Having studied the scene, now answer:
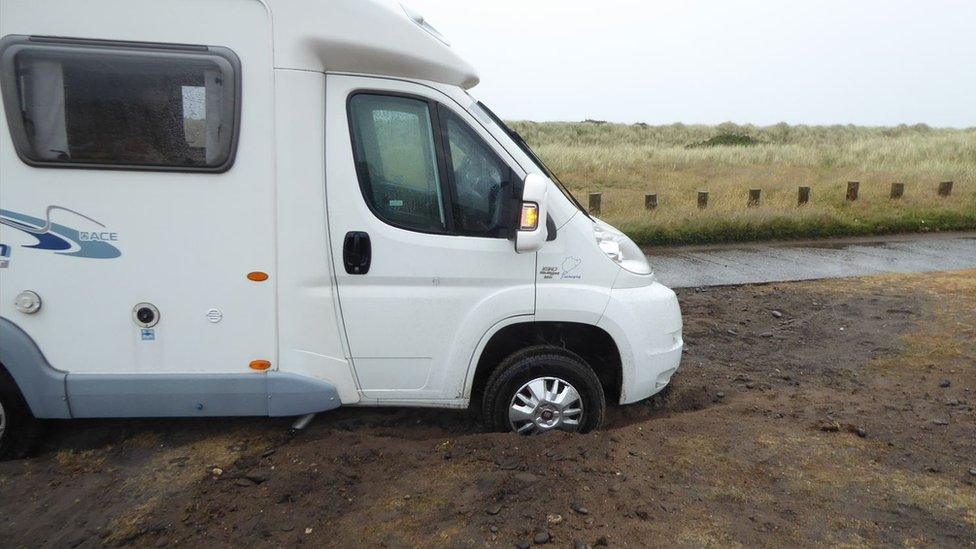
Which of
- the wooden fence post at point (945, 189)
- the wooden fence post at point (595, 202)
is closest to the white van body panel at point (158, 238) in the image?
the wooden fence post at point (595, 202)

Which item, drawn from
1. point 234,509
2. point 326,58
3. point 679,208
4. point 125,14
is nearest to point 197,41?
point 125,14

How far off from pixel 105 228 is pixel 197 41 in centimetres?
112

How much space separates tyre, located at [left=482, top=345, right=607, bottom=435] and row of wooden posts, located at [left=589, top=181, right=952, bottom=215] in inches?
390

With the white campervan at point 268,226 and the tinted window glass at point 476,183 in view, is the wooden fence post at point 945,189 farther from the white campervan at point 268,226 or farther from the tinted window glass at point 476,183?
the tinted window glass at point 476,183

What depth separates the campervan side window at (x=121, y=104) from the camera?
393 cm

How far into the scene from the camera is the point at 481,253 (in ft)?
14.0

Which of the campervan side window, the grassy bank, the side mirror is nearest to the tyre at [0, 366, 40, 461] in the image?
the campervan side window

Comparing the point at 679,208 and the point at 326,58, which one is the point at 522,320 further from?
the point at 679,208

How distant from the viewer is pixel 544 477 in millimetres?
3939

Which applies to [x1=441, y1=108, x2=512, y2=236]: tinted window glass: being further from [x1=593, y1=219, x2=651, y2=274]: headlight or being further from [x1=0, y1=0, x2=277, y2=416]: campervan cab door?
[x1=0, y1=0, x2=277, y2=416]: campervan cab door

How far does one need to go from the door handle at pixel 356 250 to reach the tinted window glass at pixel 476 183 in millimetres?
534

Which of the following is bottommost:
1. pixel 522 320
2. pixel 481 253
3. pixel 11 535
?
pixel 11 535

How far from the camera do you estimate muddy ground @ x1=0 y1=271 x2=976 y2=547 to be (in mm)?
3582

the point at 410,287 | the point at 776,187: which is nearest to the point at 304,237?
the point at 410,287
